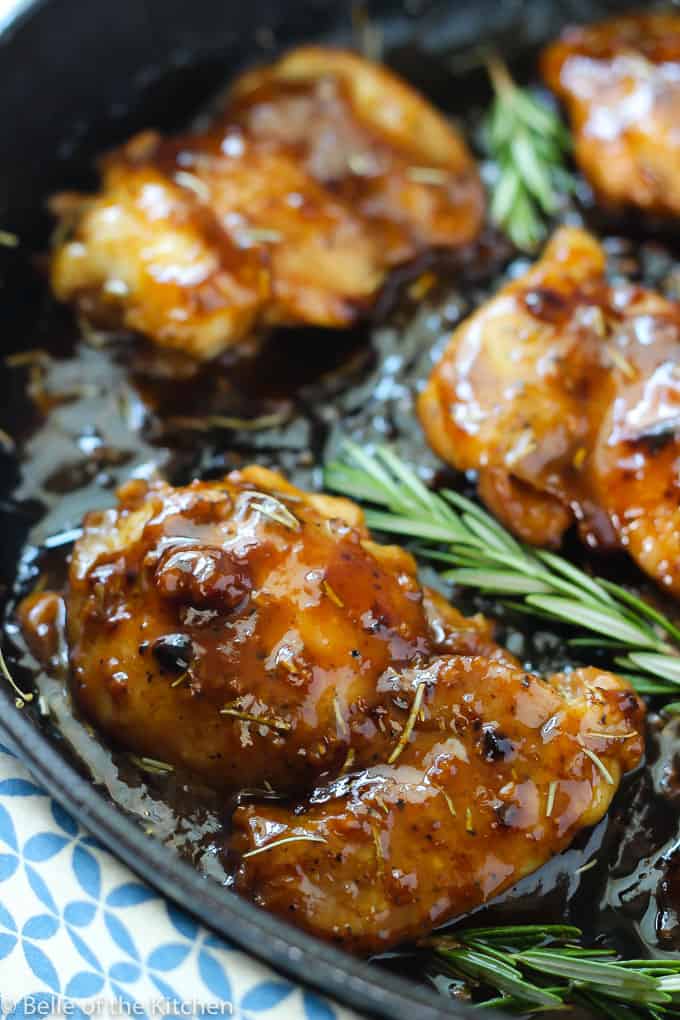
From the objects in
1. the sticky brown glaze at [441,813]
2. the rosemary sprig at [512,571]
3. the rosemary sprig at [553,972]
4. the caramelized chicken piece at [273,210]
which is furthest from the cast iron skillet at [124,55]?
the rosemary sprig at [553,972]

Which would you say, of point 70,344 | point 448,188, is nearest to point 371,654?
point 70,344

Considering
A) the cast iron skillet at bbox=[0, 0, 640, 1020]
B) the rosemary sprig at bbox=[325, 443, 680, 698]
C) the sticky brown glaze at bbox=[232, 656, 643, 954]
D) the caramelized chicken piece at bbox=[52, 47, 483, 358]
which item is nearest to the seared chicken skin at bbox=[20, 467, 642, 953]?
the sticky brown glaze at bbox=[232, 656, 643, 954]

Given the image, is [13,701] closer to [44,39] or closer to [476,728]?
[476,728]

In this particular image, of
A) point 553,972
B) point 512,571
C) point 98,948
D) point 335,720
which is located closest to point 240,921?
point 98,948

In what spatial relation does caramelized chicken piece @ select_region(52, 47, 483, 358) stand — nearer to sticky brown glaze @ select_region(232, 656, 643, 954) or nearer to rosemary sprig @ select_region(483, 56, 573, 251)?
rosemary sprig @ select_region(483, 56, 573, 251)

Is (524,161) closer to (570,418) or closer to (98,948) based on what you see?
(570,418)

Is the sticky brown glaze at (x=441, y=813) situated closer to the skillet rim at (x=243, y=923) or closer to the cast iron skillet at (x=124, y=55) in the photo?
the skillet rim at (x=243, y=923)
